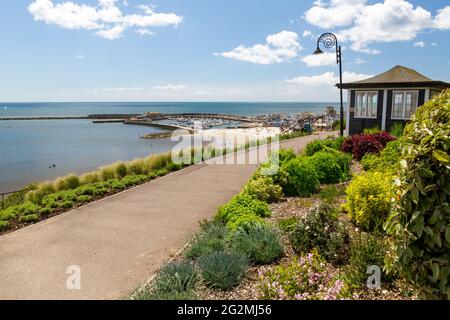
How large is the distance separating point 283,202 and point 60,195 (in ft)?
20.5

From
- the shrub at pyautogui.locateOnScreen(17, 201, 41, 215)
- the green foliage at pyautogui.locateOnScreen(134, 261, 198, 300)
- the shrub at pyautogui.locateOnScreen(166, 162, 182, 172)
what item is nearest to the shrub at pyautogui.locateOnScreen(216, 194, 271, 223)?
the green foliage at pyautogui.locateOnScreen(134, 261, 198, 300)

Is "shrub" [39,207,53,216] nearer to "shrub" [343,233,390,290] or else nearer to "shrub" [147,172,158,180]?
"shrub" [147,172,158,180]

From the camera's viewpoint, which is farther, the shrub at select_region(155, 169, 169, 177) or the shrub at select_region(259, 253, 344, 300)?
the shrub at select_region(155, 169, 169, 177)

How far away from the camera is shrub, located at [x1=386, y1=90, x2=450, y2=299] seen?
2.75 m

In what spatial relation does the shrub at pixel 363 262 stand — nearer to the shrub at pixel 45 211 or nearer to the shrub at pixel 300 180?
the shrub at pixel 300 180

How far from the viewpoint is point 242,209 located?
243 inches

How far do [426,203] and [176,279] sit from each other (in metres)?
2.81

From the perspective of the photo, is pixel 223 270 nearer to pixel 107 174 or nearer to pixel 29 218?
pixel 29 218

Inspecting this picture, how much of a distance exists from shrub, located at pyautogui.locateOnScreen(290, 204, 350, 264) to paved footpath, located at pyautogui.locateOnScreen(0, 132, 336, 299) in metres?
2.17

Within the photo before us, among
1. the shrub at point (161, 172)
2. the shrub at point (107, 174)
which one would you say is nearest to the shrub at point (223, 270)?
the shrub at point (161, 172)

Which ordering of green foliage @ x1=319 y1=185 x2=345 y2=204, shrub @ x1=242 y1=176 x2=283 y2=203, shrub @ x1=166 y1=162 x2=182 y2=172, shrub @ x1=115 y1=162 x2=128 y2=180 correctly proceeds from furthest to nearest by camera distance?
shrub @ x1=166 y1=162 x2=182 y2=172 → shrub @ x1=115 y1=162 x2=128 y2=180 → shrub @ x1=242 y1=176 x2=283 y2=203 → green foliage @ x1=319 y1=185 x2=345 y2=204

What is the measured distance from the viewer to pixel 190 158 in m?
14.9
